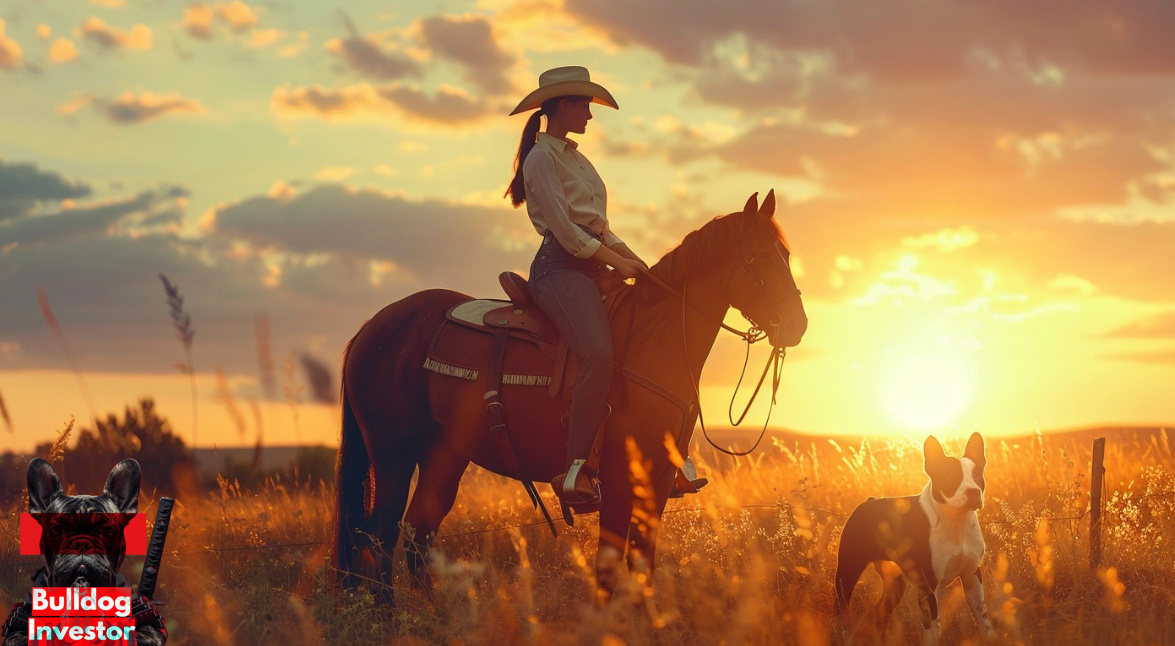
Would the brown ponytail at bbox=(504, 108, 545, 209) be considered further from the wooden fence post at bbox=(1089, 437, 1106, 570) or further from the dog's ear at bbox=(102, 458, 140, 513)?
the wooden fence post at bbox=(1089, 437, 1106, 570)

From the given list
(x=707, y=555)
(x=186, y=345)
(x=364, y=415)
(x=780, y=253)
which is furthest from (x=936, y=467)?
A: (x=186, y=345)

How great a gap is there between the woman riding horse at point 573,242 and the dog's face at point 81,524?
2664 mm

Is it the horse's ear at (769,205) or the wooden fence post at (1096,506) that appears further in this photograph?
the wooden fence post at (1096,506)

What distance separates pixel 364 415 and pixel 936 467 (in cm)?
402

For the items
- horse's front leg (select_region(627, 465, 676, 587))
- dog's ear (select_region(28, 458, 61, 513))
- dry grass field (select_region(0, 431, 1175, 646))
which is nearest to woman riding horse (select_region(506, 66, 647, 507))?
horse's front leg (select_region(627, 465, 676, 587))

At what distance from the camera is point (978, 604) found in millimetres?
5578

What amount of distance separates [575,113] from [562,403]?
79.6 inches

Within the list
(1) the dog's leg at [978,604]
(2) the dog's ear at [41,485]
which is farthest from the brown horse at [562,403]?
(2) the dog's ear at [41,485]

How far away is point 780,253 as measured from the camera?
6000mm

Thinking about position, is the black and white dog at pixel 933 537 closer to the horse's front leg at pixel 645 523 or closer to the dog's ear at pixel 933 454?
the dog's ear at pixel 933 454

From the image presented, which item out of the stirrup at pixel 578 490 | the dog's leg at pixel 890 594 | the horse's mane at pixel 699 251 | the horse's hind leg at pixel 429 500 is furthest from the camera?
the horse's hind leg at pixel 429 500

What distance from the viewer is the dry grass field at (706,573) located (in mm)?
5551

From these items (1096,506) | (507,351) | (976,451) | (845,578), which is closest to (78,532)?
(507,351)

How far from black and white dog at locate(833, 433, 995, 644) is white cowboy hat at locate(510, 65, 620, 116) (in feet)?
10.4
